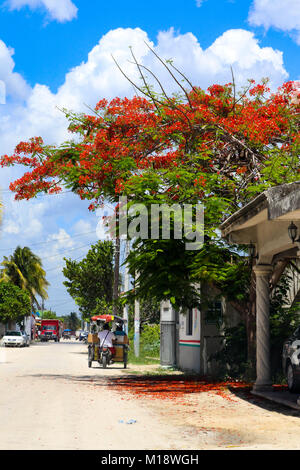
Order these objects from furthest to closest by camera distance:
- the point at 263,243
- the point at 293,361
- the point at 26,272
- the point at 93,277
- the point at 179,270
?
the point at 26,272, the point at 93,277, the point at 179,270, the point at 263,243, the point at 293,361

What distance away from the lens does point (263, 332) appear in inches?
623

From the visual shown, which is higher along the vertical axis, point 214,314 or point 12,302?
point 12,302

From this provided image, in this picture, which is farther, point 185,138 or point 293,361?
point 185,138

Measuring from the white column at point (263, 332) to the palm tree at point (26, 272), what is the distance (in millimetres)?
60197

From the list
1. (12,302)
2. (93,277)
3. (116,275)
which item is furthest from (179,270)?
(12,302)

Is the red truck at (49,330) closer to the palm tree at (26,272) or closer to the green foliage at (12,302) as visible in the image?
the palm tree at (26,272)

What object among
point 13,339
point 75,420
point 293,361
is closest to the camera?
point 75,420

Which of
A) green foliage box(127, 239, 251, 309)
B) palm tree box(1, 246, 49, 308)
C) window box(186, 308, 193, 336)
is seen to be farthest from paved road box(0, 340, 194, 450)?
palm tree box(1, 246, 49, 308)

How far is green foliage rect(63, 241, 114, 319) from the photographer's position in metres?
51.1

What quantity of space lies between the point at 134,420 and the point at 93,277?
40464 millimetres

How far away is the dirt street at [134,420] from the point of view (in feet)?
28.3

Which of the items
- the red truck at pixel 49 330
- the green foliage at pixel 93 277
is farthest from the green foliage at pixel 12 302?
the red truck at pixel 49 330

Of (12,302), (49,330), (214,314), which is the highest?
(12,302)

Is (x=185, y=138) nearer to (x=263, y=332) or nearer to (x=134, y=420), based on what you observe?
(x=263, y=332)
